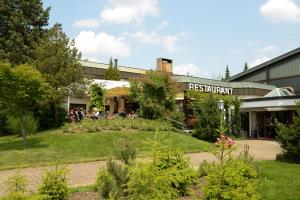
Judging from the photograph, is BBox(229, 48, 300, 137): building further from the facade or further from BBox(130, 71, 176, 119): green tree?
BBox(130, 71, 176, 119): green tree

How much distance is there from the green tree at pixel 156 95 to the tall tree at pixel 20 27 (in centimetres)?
1313

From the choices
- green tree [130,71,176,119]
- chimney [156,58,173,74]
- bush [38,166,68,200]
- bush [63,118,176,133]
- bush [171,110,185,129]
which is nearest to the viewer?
bush [38,166,68,200]

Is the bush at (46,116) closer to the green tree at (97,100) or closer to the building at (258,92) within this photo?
the building at (258,92)

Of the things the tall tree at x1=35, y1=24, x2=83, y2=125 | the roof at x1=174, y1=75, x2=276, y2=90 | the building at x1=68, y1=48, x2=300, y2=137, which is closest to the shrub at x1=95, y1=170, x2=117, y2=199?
the tall tree at x1=35, y1=24, x2=83, y2=125

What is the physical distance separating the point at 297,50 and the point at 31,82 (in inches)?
1401

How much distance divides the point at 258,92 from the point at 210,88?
8401 mm

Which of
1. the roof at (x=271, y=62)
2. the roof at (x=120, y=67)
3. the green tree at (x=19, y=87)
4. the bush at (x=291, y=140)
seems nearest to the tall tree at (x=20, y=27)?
the green tree at (x=19, y=87)

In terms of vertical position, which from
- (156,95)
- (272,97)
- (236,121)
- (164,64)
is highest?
(164,64)

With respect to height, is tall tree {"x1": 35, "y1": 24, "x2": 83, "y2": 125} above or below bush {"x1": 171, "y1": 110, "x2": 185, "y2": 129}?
above

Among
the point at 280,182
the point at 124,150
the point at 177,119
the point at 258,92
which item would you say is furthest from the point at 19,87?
the point at 258,92

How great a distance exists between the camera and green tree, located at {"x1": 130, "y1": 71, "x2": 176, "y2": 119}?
3070cm

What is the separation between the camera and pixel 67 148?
2038cm

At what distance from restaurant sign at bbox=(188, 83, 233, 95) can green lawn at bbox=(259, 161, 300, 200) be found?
75.0ft

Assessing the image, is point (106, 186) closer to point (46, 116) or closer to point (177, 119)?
point (46, 116)
